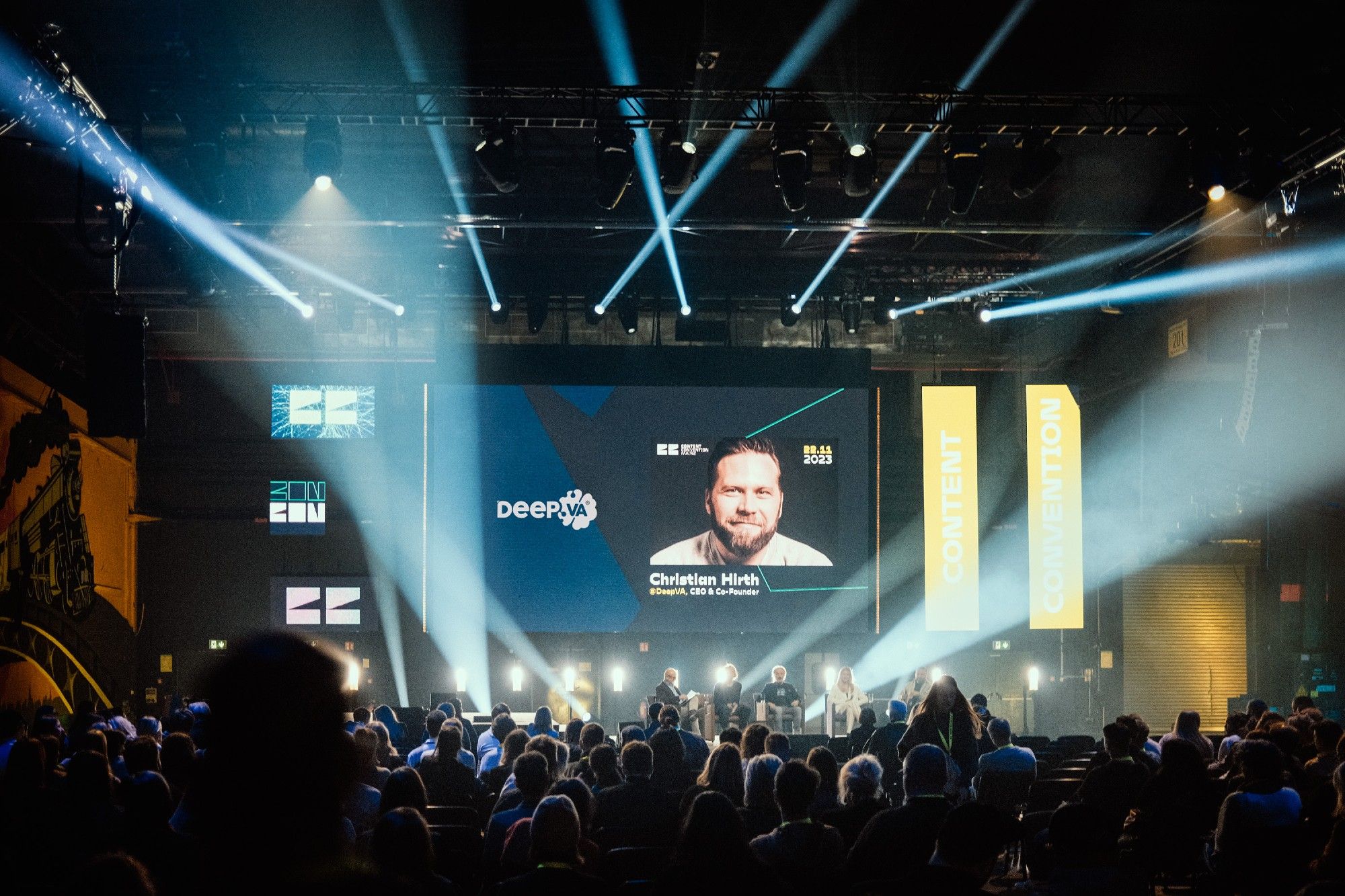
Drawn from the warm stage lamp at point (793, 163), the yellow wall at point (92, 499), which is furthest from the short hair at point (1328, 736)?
the yellow wall at point (92, 499)

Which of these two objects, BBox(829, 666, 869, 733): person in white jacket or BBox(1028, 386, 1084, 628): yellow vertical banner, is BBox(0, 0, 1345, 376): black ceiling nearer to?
BBox(1028, 386, 1084, 628): yellow vertical banner

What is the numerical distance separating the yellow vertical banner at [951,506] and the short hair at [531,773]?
9934 mm

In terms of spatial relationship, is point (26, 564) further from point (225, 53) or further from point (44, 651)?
point (225, 53)

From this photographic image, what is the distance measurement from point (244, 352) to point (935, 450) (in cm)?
1066

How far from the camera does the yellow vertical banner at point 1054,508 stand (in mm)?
14086

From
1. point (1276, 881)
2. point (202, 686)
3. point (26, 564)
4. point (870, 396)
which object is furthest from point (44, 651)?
point (202, 686)

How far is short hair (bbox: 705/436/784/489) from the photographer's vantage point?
46.4ft

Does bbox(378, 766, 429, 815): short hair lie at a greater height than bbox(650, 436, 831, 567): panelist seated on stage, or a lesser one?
lesser

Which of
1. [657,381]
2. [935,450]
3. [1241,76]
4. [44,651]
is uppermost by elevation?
[1241,76]

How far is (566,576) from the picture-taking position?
45.6ft

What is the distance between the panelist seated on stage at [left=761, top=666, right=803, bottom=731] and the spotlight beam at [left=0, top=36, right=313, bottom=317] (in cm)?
835

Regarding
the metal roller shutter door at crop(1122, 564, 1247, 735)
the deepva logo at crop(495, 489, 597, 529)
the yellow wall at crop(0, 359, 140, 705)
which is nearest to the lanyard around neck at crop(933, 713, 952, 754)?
the deepva logo at crop(495, 489, 597, 529)

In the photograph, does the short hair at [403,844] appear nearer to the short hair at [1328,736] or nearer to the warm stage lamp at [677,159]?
the short hair at [1328,736]

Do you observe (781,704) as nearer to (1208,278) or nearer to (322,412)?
(1208,278)
